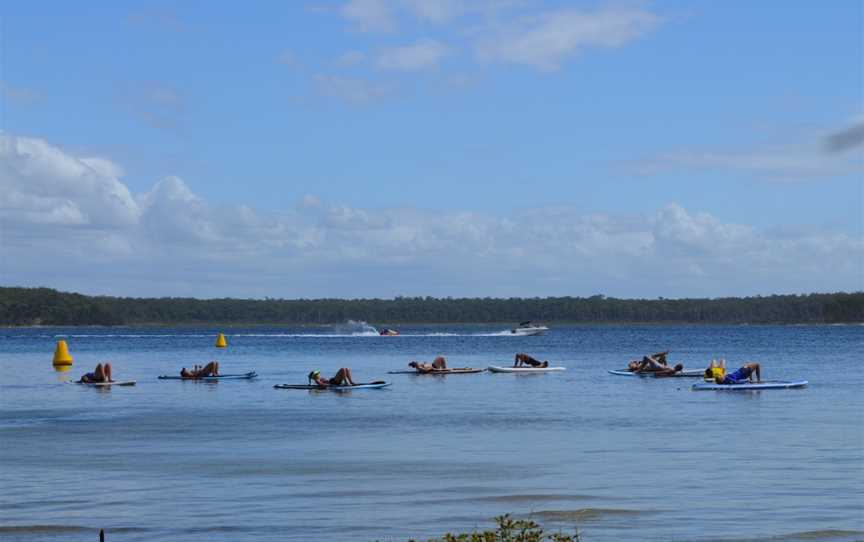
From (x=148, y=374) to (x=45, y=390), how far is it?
633 inches

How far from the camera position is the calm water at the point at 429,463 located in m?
21.1

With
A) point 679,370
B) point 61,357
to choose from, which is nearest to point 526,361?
point 679,370

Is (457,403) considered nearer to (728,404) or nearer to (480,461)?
(728,404)

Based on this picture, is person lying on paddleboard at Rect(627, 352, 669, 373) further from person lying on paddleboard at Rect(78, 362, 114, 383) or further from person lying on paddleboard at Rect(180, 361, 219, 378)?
person lying on paddleboard at Rect(78, 362, 114, 383)

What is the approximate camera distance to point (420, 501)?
76.0 ft

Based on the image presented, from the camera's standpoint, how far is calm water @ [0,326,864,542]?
21.1 m

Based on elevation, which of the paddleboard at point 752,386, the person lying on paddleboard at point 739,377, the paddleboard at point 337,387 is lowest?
the paddleboard at point 337,387

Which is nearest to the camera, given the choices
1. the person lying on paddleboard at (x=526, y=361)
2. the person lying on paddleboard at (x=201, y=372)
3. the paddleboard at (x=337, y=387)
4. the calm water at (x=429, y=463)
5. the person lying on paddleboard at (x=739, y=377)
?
the calm water at (x=429, y=463)

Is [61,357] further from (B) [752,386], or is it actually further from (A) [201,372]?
(B) [752,386]

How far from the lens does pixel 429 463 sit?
94.6 ft

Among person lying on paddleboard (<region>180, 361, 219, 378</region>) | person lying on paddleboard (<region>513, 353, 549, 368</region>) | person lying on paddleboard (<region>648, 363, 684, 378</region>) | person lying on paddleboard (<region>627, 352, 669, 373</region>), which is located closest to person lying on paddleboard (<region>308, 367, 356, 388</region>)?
person lying on paddleboard (<region>180, 361, 219, 378</region>)

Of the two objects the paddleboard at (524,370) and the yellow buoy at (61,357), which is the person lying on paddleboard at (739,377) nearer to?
the paddleboard at (524,370)

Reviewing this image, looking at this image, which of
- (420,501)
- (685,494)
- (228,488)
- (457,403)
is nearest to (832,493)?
(685,494)

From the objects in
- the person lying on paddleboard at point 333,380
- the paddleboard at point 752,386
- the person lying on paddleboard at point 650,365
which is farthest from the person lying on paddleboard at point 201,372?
the paddleboard at point 752,386
